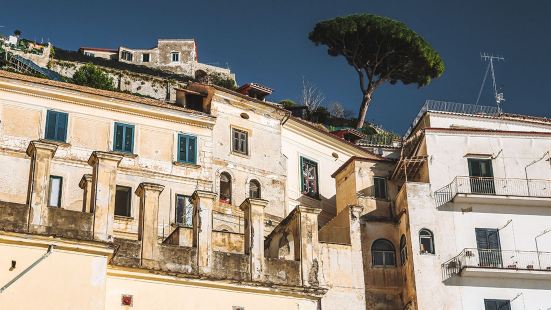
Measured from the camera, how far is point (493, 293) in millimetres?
41500

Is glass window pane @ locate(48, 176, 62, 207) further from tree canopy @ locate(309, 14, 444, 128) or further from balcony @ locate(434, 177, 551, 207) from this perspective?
tree canopy @ locate(309, 14, 444, 128)

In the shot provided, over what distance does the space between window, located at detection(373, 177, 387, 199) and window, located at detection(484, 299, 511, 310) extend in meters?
8.06

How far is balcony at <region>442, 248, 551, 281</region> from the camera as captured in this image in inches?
1629

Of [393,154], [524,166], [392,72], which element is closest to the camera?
[524,166]

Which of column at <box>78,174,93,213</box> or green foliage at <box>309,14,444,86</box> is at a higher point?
green foliage at <box>309,14,444,86</box>

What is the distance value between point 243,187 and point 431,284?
11.1 metres

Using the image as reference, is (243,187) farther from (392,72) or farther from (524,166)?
(392,72)

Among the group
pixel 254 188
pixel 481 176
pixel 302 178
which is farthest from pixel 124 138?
pixel 481 176

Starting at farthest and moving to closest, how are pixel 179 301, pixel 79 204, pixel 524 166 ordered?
1. pixel 524 166
2. pixel 79 204
3. pixel 179 301

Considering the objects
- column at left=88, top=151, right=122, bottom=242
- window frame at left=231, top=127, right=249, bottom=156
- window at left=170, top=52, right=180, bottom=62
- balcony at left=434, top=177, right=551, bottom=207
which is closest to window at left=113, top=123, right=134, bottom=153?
window frame at left=231, top=127, right=249, bottom=156

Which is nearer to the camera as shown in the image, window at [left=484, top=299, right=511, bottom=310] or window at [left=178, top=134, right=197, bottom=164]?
window at [left=484, top=299, right=511, bottom=310]

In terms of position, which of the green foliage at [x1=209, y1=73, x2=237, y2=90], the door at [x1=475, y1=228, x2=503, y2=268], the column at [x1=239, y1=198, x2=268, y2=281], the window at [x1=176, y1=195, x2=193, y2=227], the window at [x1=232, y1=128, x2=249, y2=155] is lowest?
the column at [x1=239, y1=198, x2=268, y2=281]

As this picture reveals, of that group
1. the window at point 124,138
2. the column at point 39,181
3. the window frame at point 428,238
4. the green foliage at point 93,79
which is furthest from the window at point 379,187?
the green foliage at point 93,79

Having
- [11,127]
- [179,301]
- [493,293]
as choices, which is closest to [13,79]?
[11,127]
